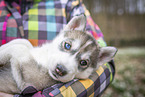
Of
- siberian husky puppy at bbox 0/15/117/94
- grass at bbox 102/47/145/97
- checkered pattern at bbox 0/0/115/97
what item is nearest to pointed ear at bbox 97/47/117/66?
siberian husky puppy at bbox 0/15/117/94

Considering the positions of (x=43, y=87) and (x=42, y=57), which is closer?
(x=43, y=87)

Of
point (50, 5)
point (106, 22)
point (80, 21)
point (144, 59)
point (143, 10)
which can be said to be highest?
point (50, 5)

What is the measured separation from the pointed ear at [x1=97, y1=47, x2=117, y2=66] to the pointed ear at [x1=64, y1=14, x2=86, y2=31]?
477 mm

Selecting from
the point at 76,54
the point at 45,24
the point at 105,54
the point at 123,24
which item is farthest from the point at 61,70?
the point at 123,24

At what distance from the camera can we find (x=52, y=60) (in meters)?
1.63

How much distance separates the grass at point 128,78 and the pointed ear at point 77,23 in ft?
7.98

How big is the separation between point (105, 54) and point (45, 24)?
1.22 m

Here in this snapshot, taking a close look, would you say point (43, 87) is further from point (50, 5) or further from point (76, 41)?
point (50, 5)

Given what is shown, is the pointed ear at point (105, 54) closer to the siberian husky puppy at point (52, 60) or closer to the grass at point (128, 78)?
the siberian husky puppy at point (52, 60)

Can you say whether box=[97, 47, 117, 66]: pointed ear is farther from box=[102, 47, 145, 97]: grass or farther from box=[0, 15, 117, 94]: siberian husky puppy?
box=[102, 47, 145, 97]: grass

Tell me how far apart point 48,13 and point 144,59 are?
5.56 meters

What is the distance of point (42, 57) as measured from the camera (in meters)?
1.88

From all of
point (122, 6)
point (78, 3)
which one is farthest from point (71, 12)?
point (122, 6)

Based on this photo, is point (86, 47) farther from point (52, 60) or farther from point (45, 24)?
point (45, 24)
